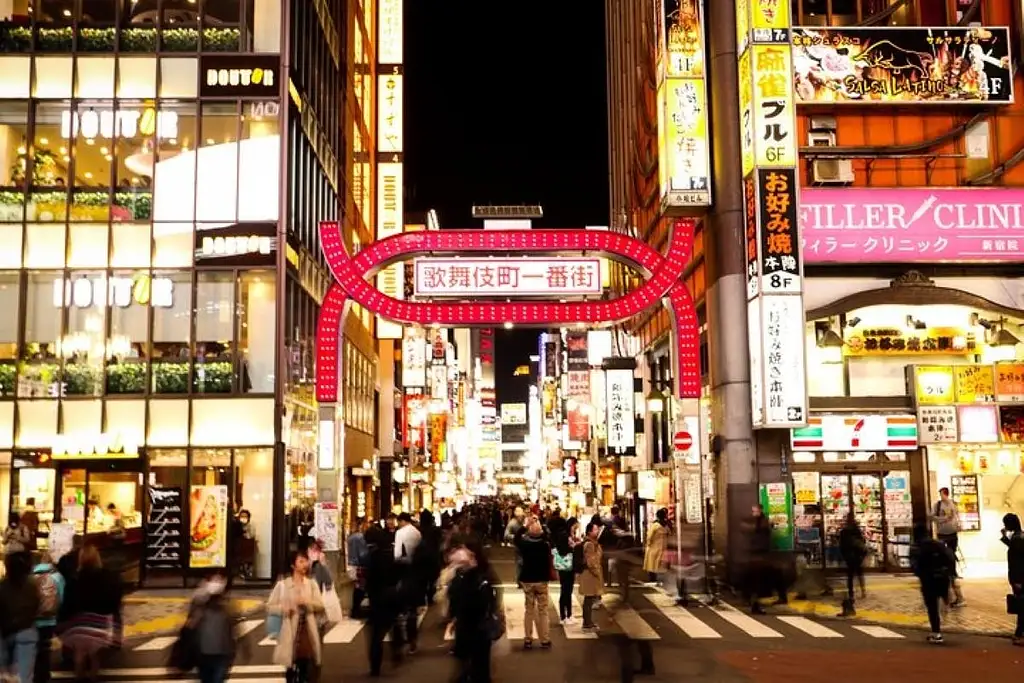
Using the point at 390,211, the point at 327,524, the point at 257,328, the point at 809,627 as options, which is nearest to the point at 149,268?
the point at 257,328

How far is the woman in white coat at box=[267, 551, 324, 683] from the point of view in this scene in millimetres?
12148

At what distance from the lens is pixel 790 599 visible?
993 inches

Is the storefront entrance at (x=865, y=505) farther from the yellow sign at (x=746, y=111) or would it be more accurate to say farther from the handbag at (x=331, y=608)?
the handbag at (x=331, y=608)

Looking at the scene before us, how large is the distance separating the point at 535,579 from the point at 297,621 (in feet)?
20.3

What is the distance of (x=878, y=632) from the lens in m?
19.6

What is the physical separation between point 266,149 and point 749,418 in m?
15.8

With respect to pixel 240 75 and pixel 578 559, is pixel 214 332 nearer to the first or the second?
pixel 240 75

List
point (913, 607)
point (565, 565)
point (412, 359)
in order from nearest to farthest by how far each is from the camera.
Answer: point (565, 565) → point (913, 607) → point (412, 359)

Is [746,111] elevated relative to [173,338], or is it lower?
elevated

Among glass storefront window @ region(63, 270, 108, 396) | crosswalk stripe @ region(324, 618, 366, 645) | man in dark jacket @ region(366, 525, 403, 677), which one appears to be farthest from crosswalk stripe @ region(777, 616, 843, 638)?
glass storefront window @ region(63, 270, 108, 396)

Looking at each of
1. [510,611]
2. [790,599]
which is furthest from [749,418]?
[510,611]

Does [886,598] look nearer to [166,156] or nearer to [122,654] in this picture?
[122,654]

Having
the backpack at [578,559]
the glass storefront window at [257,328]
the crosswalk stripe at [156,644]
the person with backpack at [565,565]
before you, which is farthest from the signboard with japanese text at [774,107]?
the crosswalk stripe at [156,644]

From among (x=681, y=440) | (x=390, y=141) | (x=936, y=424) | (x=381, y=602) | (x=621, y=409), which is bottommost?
(x=381, y=602)
